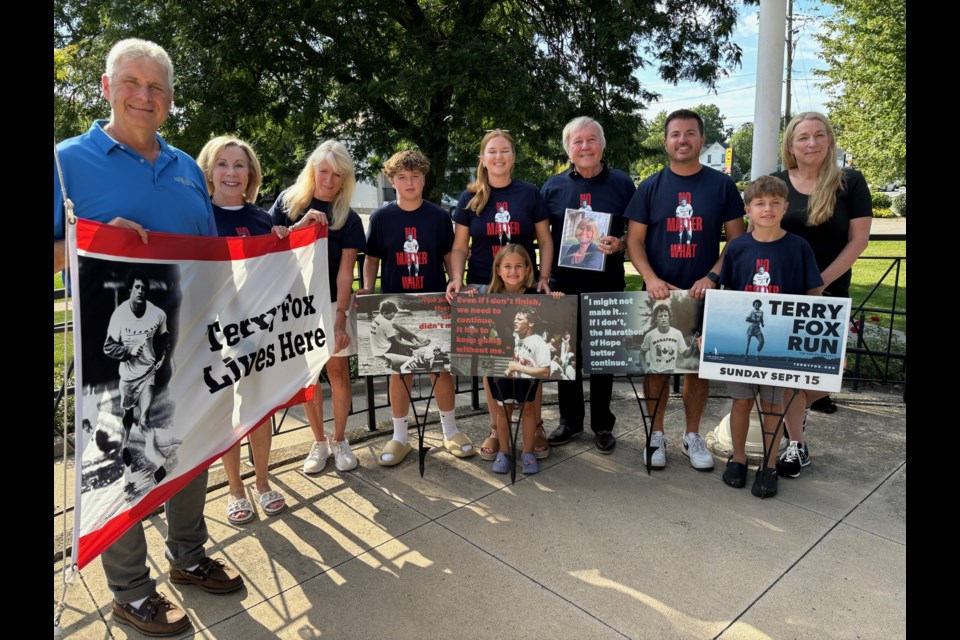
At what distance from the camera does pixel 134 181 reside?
2.48 m

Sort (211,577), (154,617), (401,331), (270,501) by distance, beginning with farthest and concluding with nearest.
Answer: (401,331), (270,501), (211,577), (154,617)

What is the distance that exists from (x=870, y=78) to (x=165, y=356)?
1820cm

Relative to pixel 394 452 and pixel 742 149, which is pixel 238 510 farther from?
pixel 742 149

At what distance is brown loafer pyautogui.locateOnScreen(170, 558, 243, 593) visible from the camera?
9.19ft

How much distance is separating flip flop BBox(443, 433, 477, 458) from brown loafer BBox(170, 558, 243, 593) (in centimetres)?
172

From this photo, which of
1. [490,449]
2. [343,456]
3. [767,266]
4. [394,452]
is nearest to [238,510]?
[343,456]

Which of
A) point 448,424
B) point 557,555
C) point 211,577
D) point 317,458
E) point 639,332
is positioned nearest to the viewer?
point 211,577

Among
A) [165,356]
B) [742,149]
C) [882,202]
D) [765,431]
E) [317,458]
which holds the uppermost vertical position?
[742,149]

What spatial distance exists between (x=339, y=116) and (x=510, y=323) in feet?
15.7

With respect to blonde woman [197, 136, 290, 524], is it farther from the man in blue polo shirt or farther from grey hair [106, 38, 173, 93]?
grey hair [106, 38, 173, 93]

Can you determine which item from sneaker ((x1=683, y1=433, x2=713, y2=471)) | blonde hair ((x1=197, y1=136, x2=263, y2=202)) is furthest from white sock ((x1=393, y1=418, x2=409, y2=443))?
sneaker ((x1=683, y1=433, x2=713, y2=471))

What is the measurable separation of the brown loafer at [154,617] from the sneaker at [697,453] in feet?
10.0

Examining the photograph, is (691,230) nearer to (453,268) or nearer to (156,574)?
(453,268)

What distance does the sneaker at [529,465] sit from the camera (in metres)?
3.96
